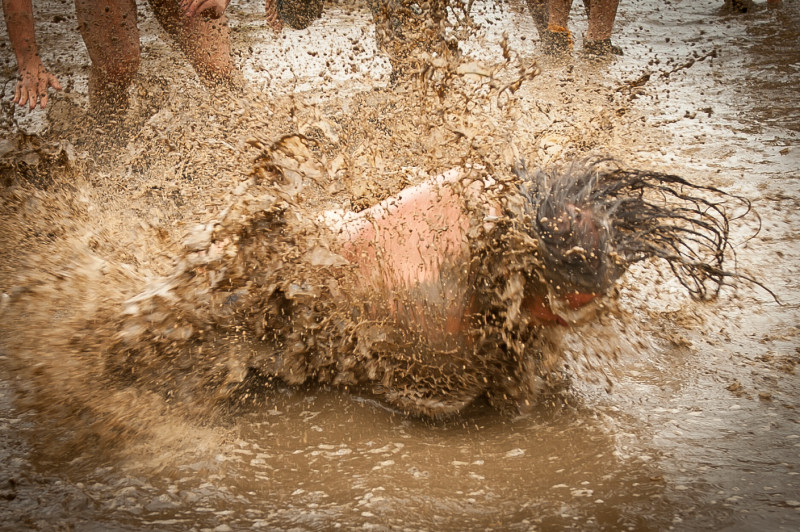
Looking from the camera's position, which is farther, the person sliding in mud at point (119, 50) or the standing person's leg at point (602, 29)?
the standing person's leg at point (602, 29)

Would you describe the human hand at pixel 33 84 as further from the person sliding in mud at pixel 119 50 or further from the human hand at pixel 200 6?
the human hand at pixel 200 6

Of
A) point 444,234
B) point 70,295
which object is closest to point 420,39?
point 444,234

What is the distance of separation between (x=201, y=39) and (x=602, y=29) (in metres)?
3.13

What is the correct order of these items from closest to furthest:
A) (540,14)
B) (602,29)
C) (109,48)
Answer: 1. (109,48)
2. (602,29)
3. (540,14)

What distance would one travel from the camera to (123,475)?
1386 millimetres

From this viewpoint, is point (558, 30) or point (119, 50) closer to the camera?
point (119, 50)

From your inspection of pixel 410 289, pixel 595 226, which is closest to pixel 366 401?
pixel 410 289

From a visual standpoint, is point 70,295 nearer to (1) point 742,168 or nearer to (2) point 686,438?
(2) point 686,438

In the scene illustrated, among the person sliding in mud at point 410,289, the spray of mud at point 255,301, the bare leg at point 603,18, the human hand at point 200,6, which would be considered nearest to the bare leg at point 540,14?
the bare leg at point 603,18

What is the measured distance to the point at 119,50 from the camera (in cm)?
346

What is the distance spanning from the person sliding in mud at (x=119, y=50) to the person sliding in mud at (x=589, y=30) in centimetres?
269

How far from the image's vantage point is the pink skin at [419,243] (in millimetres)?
1777

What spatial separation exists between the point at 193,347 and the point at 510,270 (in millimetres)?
989

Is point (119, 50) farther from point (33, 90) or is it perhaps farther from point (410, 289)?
point (410, 289)
